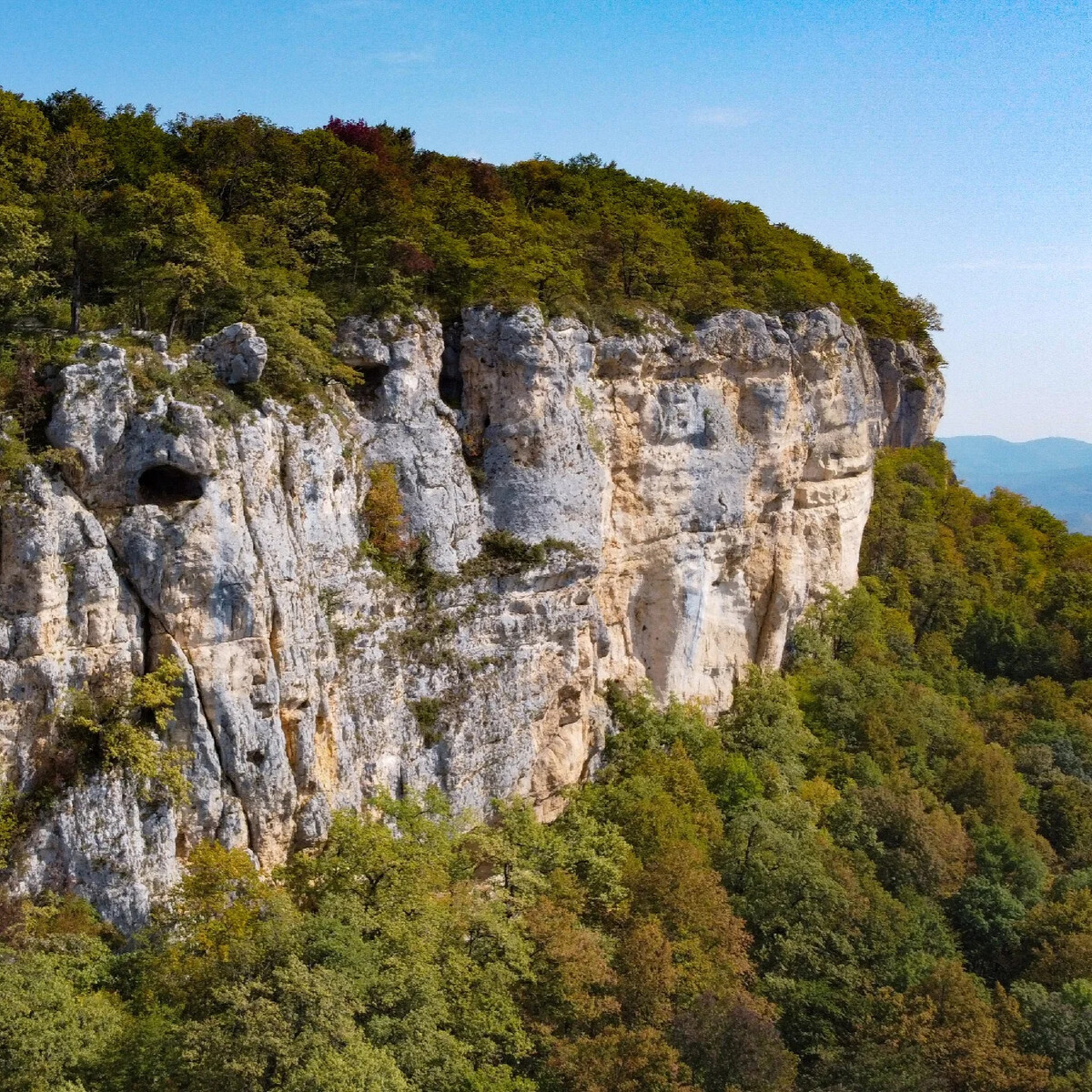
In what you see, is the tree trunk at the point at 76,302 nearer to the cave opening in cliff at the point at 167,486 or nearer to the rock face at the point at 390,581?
the rock face at the point at 390,581

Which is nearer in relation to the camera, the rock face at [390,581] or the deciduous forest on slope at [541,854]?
the deciduous forest on slope at [541,854]

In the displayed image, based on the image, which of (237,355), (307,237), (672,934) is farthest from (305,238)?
(672,934)

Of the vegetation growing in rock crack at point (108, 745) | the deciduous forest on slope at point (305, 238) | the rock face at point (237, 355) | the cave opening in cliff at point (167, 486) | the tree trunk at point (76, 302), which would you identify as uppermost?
the deciduous forest on slope at point (305, 238)

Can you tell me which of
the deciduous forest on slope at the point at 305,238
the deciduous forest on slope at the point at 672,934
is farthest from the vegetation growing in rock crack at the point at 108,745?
the deciduous forest on slope at the point at 305,238

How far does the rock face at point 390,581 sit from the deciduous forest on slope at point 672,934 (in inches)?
58.9

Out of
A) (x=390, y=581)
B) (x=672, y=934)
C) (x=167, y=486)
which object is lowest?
(x=672, y=934)

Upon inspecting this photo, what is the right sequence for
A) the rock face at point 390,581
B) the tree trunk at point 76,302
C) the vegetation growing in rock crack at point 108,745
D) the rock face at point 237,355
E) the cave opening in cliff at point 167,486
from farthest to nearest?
the tree trunk at point 76,302 → the rock face at point 237,355 → the cave opening in cliff at point 167,486 → the rock face at point 390,581 → the vegetation growing in rock crack at point 108,745

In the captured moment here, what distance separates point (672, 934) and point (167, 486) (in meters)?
15.8

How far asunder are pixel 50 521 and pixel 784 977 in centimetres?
2010

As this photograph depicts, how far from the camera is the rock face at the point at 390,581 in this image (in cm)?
1919

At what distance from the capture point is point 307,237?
96.9 feet

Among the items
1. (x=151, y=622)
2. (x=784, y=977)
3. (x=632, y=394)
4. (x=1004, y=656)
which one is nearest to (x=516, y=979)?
(x=784, y=977)

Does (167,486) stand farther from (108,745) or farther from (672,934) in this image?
(672,934)

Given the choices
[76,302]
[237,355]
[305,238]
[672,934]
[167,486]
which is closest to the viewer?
[167,486]
